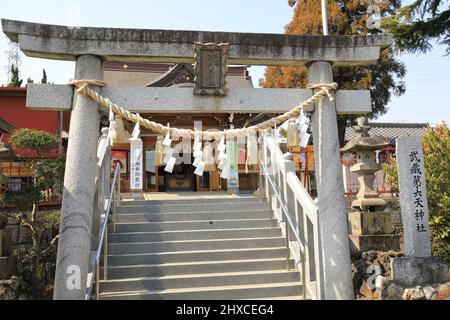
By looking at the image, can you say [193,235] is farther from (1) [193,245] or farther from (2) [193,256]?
(2) [193,256]

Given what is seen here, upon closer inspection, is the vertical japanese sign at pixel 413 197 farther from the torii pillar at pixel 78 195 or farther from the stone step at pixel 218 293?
the torii pillar at pixel 78 195

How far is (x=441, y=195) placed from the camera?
30.1ft

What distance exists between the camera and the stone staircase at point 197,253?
230 inches

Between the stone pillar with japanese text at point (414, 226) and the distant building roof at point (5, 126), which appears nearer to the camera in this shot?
the stone pillar with japanese text at point (414, 226)

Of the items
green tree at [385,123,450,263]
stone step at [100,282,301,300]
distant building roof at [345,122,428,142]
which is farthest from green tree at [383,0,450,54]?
distant building roof at [345,122,428,142]

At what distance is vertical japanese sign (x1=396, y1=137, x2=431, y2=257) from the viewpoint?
251 inches

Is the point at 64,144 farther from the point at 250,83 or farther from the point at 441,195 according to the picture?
the point at 441,195

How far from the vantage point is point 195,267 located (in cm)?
636

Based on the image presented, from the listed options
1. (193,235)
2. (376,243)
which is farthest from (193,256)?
(376,243)

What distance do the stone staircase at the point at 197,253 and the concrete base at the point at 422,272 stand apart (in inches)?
70.6

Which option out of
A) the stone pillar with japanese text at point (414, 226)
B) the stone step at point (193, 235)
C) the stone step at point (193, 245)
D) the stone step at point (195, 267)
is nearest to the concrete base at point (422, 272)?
the stone pillar with japanese text at point (414, 226)

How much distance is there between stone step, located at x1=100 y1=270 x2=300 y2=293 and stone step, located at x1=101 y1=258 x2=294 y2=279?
0.17m

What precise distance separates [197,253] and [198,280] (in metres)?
0.73

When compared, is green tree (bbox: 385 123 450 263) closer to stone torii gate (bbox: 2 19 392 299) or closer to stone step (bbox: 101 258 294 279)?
stone step (bbox: 101 258 294 279)
